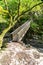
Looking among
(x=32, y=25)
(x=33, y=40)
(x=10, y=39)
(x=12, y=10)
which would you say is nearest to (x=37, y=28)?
(x=32, y=25)

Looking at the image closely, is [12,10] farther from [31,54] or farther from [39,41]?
[31,54]

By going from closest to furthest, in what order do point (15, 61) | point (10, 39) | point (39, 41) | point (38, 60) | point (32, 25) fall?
point (15, 61), point (38, 60), point (10, 39), point (39, 41), point (32, 25)

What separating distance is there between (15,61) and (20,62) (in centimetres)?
44

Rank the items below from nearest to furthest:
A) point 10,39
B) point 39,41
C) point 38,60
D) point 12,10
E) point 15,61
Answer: point 15,61 → point 38,60 → point 10,39 → point 12,10 → point 39,41

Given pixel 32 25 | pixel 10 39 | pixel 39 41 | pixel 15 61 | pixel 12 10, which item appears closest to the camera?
pixel 15 61

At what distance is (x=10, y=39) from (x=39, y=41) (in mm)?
11680

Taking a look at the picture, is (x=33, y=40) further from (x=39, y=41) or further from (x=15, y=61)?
(x=15, y=61)

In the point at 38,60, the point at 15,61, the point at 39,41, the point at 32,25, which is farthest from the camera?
the point at 32,25

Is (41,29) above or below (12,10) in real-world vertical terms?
below

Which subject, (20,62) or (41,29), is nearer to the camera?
(20,62)

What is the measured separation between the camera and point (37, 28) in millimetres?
36500

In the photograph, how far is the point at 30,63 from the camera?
15.4 metres

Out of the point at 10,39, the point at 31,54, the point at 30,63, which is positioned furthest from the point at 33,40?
the point at 30,63

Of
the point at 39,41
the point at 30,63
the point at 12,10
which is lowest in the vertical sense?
the point at 39,41
